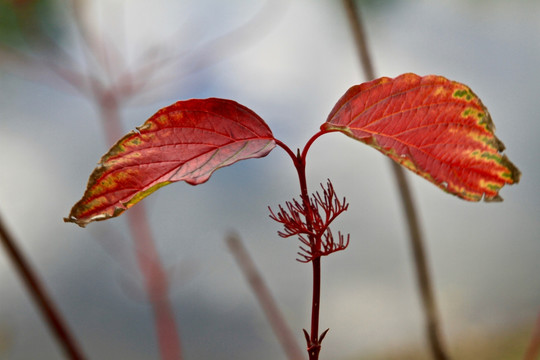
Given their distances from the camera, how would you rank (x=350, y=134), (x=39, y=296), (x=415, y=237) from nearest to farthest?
(x=350, y=134) < (x=39, y=296) < (x=415, y=237)

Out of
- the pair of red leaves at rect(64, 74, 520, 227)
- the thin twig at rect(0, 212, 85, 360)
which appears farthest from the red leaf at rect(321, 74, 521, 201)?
the thin twig at rect(0, 212, 85, 360)

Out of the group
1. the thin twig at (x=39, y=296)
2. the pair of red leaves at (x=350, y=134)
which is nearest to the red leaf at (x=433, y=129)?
the pair of red leaves at (x=350, y=134)

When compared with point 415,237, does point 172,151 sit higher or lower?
higher

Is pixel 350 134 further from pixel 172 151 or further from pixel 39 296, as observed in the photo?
pixel 39 296

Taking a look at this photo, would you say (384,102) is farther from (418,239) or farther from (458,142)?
(418,239)

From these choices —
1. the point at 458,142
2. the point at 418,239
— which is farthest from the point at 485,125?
the point at 418,239

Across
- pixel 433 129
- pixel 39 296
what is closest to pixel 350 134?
pixel 433 129

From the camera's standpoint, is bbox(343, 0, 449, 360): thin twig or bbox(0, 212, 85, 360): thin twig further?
bbox(343, 0, 449, 360): thin twig

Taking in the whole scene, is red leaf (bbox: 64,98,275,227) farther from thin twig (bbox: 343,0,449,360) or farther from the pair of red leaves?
thin twig (bbox: 343,0,449,360)
